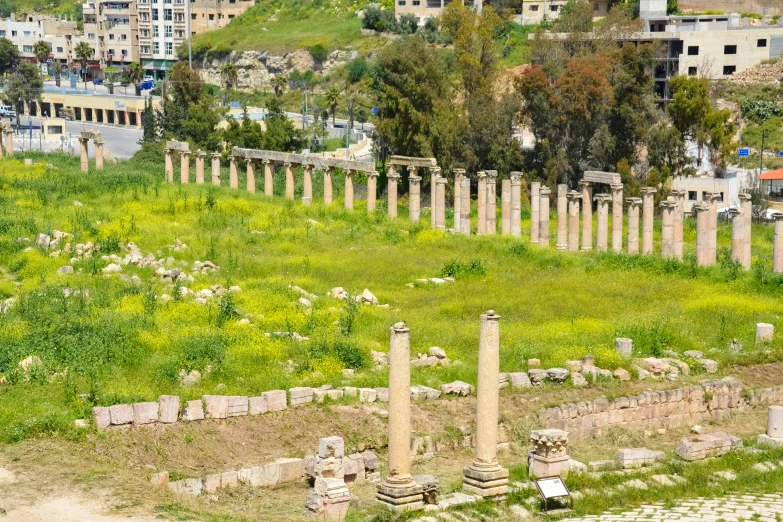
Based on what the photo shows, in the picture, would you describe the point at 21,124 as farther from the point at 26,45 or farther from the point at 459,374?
the point at 459,374

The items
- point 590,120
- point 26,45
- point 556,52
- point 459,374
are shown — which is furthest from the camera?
point 26,45

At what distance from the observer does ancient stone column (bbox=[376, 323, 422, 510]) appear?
2291 centimetres

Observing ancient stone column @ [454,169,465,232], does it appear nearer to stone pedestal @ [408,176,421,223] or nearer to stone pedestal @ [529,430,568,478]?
stone pedestal @ [408,176,421,223]

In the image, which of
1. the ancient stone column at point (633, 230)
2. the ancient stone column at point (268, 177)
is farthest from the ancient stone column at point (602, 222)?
the ancient stone column at point (268, 177)

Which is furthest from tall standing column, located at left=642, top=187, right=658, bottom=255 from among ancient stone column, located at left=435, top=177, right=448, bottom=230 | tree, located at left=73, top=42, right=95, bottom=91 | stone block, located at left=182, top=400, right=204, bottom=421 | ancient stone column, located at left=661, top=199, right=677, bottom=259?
tree, located at left=73, top=42, right=95, bottom=91

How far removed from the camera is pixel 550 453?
2453cm

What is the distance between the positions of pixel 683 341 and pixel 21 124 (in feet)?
271

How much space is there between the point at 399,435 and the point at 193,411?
5050mm

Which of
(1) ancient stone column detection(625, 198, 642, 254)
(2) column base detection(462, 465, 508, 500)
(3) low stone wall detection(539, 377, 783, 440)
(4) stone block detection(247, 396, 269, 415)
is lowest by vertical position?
(3) low stone wall detection(539, 377, 783, 440)

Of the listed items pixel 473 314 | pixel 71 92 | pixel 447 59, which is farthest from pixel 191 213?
pixel 71 92

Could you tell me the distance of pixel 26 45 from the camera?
463 feet

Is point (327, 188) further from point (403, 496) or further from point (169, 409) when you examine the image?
point (403, 496)

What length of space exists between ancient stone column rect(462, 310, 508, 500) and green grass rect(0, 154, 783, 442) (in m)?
5.60

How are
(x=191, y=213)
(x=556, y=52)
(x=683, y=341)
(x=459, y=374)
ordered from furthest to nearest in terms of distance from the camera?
1. (x=556, y=52)
2. (x=191, y=213)
3. (x=683, y=341)
4. (x=459, y=374)
